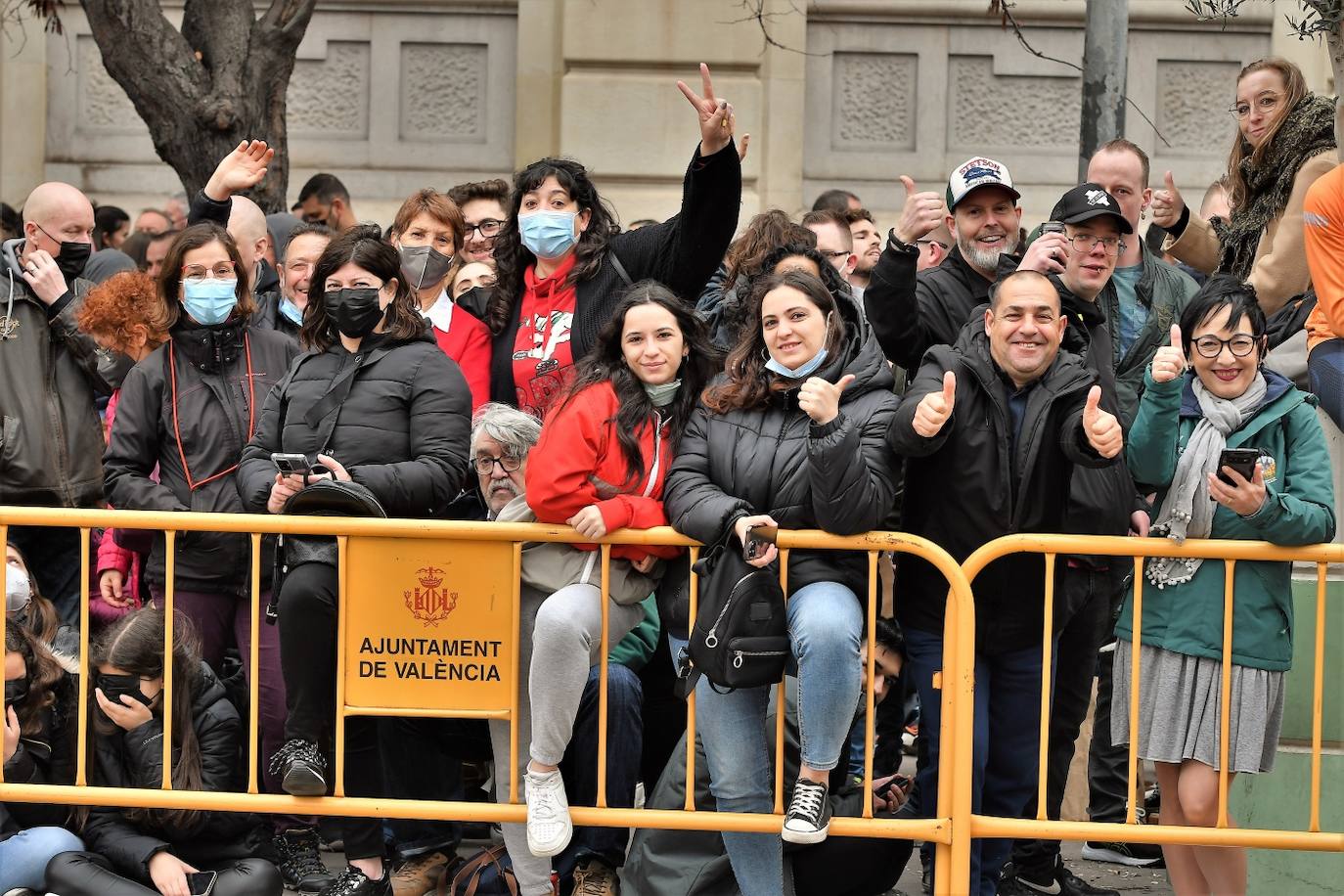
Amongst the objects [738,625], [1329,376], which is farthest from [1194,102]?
[738,625]

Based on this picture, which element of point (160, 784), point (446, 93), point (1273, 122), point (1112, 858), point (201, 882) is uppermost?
point (446, 93)

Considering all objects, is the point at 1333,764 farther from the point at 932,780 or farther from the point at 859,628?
the point at 859,628

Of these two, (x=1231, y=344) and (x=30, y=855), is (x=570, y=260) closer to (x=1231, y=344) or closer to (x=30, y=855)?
(x=1231, y=344)

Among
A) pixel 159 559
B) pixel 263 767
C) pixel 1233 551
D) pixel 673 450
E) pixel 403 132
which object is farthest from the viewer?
pixel 403 132

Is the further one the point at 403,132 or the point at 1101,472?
the point at 403,132

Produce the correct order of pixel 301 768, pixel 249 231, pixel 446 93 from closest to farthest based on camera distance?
pixel 301 768, pixel 249 231, pixel 446 93

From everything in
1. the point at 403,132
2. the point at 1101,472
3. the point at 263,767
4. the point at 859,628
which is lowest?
the point at 263,767

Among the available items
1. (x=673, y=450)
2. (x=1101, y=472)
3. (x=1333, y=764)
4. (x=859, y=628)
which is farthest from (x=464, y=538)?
(x=1333, y=764)

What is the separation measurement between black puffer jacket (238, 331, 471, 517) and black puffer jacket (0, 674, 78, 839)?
926 millimetres

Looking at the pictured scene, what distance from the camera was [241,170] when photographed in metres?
6.67

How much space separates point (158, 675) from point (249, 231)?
250 centimetres

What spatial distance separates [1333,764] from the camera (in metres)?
5.79

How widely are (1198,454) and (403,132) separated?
8.34 meters

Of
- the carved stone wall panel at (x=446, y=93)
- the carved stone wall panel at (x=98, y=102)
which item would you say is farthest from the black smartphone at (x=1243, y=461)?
the carved stone wall panel at (x=98, y=102)
